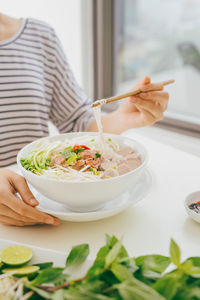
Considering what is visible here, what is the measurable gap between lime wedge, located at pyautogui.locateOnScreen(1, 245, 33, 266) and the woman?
72cm

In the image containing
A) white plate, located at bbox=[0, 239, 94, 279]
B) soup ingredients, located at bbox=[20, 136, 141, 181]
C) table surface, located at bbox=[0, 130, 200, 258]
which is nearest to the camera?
white plate, located at bbox=[0, 239, 94, 279]

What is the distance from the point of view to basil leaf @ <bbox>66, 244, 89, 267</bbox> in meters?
0.60

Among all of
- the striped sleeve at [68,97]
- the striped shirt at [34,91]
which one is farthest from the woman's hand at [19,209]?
the striped sleeve at [68,97]

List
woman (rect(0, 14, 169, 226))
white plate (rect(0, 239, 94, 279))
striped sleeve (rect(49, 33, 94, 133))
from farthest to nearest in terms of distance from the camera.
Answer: striped sleeve (rect(49, 33, 94, 133)) → woman (rect(0, 14, 169, 226)) → white plate (rect(0, 239, 94, 279))

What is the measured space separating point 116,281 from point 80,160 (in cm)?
49

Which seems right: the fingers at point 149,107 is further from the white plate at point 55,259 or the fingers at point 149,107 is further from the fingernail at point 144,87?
the white plate at point 55,259

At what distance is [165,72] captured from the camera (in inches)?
128

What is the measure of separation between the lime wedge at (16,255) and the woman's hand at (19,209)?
6.5 inches

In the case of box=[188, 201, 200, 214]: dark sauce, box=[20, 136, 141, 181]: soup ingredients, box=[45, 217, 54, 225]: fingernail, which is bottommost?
box=[188, 201, 200, 214]: dark sauce

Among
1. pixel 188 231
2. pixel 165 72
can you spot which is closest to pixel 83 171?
pixel 188 231

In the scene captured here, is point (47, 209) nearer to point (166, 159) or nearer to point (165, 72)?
point (166, 159)

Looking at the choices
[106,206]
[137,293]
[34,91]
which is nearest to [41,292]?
[137,293]

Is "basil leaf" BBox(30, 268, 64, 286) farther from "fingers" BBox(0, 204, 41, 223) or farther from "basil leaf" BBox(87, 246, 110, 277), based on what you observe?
"fingers" BBox(0, 204, 41, 223)

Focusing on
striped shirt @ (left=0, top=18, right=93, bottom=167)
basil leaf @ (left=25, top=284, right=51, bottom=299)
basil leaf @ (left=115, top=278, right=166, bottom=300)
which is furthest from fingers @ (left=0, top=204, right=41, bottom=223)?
striped shirt @ (left=0, top=18, right=93, bottom=167)
